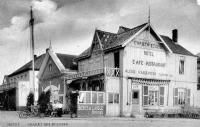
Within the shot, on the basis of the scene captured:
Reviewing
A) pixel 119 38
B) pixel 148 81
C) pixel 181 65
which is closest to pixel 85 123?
pixel 148 81

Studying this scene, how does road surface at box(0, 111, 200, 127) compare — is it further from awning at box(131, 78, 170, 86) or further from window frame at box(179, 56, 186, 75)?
window frame at box(179, 56, 186, 75)

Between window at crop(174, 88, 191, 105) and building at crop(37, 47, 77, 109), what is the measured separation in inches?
427

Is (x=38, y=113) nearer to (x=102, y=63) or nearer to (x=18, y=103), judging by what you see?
(x=102, y=63)

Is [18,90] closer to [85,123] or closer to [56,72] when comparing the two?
[56,72]

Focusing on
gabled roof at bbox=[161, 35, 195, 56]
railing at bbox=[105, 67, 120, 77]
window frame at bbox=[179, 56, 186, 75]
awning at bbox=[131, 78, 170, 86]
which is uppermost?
gabled roof at bbox=[161, 35, 195, 56]

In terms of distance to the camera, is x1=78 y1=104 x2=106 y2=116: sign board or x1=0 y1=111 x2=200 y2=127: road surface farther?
x1=78 y1=104 x2=106 y2=116: sign board

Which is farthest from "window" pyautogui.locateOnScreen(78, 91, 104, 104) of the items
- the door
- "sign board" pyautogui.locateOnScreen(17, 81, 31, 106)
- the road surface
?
"sign board" pyautogui.locateOnScreen(17, 81, 31, 106)

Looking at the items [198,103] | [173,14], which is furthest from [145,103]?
[173,14]

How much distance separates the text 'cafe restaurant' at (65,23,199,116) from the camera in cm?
2853

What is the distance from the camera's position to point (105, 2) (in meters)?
16.0

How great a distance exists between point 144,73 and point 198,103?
803 cm

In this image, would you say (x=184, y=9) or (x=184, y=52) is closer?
(x=184, y=9)

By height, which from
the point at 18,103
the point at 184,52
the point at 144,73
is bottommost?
the point at 18,103

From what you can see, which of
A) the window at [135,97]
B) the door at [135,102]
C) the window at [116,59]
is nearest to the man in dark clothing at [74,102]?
the window at [116,59]
